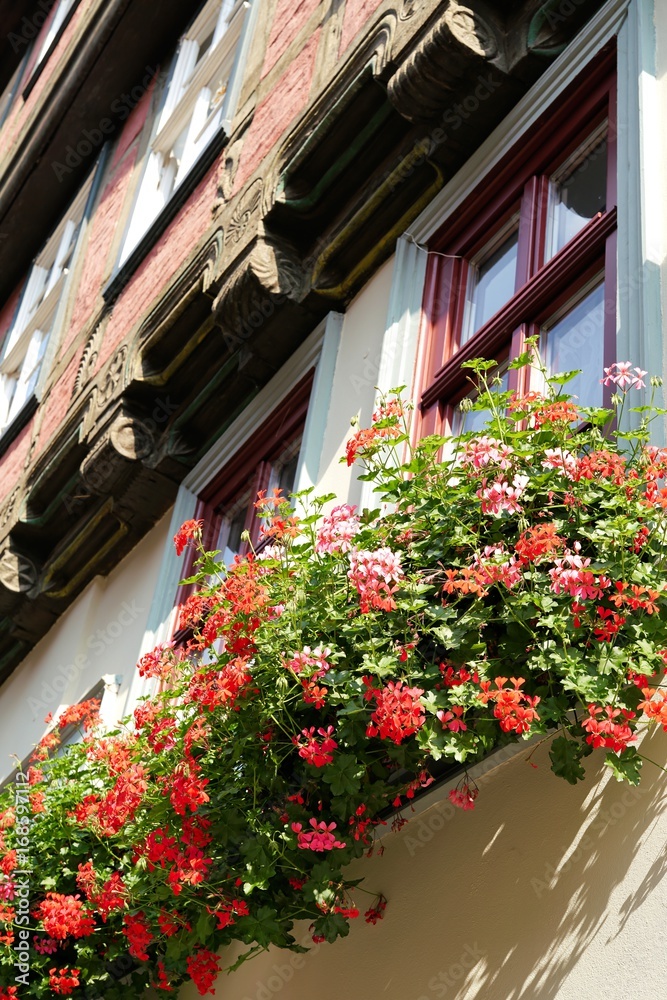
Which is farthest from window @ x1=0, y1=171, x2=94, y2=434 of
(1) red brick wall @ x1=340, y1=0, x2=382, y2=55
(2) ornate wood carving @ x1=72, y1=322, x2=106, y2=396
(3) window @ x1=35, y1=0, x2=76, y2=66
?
(1) red brick wall @ x1=340, y1=0, x2=382, y2=55

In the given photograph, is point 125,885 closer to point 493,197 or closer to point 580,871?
point 580,871

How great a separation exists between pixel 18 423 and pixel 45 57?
4843 mm

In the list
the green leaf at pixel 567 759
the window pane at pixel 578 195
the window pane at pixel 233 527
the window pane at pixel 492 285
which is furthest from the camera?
the window pane at pixel 233 527

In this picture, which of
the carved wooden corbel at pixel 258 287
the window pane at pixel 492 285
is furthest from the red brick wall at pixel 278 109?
the window pane at pixel 492 285

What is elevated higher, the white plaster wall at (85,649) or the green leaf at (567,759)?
the white plaster wall at (85,649)

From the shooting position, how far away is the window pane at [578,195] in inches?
210

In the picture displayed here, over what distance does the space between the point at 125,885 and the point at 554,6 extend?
3.75 meters

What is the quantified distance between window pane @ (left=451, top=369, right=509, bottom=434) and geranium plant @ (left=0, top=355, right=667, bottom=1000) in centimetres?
73

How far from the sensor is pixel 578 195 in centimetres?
548

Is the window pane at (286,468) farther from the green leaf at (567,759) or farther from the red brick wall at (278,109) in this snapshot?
the green leaf at (567,759)

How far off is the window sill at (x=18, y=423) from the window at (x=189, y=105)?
1.73m

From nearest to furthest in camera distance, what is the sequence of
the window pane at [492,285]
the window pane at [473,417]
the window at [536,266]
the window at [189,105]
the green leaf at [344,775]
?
the green leaf at [344,775] → the window at [536,266] → the window pane at [473,417] → the window pane at [492,285] → the window at [189,105]

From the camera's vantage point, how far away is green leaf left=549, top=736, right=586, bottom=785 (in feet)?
11.5

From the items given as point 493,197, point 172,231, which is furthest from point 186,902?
point 172,231
